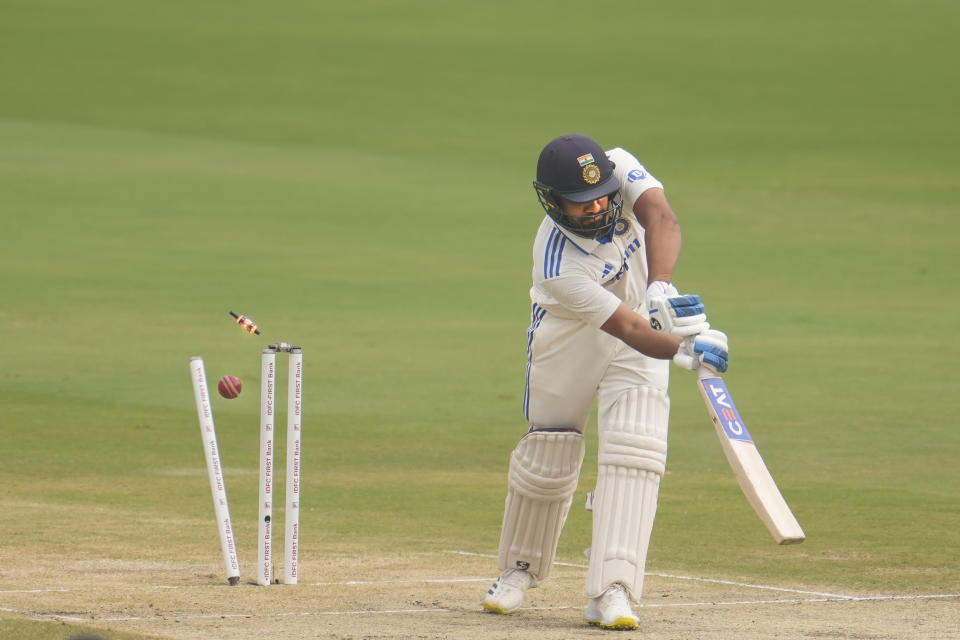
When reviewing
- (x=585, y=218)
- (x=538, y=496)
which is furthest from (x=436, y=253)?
(x=585, y=218)

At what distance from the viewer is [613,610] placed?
6.21 m

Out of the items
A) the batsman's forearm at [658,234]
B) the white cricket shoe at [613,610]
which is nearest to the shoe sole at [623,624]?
the white cricket shoe at [613,610]

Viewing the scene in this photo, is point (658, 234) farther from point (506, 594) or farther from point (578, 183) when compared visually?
point (506, 594)

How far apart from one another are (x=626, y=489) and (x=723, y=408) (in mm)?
481

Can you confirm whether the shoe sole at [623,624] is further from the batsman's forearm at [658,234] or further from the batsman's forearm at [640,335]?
the batsman's forearm at [658,234]

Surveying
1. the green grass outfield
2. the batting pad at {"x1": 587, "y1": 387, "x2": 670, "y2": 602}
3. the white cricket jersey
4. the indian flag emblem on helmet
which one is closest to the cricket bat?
the batting pad at {"x1": 587, "y1": 387, "x2": 670, "y2": 602}

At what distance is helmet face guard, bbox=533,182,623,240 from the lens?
652cm

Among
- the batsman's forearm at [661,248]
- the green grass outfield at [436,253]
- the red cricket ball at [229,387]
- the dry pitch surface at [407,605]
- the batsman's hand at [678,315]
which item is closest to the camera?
the dry pitch surface at [407,605]

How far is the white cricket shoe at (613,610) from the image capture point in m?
6.19

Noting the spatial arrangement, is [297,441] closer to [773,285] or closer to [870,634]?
[870,634]

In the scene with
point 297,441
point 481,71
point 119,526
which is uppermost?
point 481,71

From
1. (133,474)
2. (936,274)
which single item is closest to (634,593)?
(133,474)

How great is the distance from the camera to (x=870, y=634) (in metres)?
6.08

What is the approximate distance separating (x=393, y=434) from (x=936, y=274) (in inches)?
506
